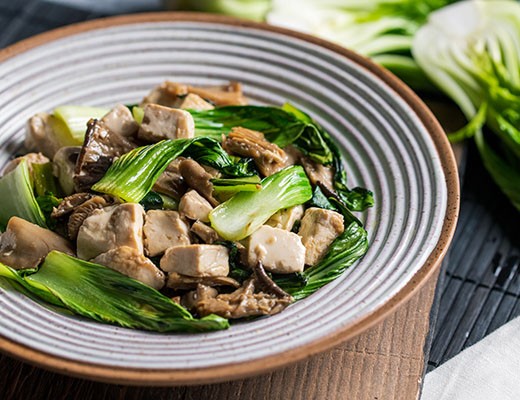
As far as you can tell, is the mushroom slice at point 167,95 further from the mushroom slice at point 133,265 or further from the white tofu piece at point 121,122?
the mushroom slice at point 133,265

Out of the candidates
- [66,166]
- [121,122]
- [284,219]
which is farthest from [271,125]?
[66,166]

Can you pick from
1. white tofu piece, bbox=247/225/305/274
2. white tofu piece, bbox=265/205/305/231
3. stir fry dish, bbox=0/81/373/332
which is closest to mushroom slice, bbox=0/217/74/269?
stir fry dish, bbox=0/81/373/332

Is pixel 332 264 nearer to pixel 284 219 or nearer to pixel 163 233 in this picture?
pixel 284 219

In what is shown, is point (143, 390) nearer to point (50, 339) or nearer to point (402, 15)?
point (50, 339)

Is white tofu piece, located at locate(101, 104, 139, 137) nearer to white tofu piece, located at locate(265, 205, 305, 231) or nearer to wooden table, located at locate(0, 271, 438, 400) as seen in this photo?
white tofu piece, located at locate(265, 205, 305, 231)

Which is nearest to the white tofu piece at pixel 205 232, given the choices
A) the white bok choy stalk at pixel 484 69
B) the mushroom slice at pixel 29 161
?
the mushroom slice at pixel 29 161

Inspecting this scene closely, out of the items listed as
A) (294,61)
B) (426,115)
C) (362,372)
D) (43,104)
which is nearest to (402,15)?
(294,61)
